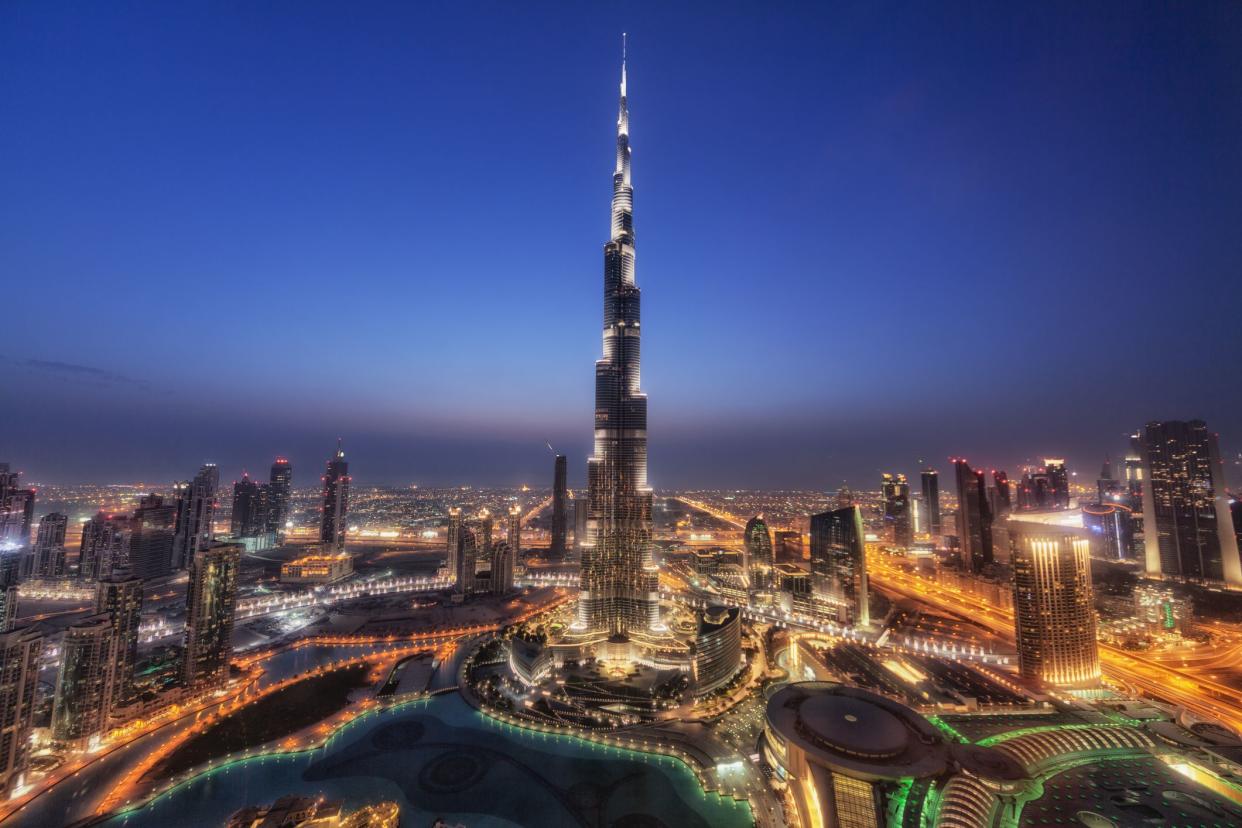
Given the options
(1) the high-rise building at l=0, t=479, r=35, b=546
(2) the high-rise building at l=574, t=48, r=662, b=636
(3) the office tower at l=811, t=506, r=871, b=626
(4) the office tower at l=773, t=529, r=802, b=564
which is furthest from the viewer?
(4) the office tower at l=773, t=529, r=802, b=564

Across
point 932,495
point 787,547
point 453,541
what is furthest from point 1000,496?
point 453,541

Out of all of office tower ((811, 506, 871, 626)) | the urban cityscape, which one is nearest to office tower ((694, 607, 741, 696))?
the urban cityscape

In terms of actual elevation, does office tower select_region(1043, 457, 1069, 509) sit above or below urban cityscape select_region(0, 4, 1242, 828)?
above

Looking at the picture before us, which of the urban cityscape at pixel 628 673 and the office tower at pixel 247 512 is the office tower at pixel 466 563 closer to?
the urban cityscape at pixel 628 673

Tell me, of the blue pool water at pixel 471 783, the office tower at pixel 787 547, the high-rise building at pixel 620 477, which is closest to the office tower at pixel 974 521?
the office tower at pixel 787 547

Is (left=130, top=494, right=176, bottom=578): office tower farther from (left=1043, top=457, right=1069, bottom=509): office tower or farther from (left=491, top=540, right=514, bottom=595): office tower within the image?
(left=1043, top=457, right=1069, bottom=509): office tower

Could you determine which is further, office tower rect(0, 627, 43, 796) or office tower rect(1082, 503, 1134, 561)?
office tower rect(1082, 503, 1134, 561)

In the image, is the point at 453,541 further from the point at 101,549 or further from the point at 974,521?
the point at 974,521
